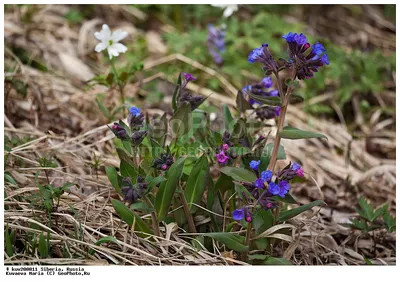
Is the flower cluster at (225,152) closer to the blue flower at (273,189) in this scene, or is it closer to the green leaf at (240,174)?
the green leaf at (240,174)

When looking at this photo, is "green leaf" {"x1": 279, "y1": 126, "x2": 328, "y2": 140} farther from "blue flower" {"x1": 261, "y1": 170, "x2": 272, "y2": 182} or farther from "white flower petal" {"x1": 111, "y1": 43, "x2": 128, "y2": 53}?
"white flower petal" {"x1": 111, "y1": 43, "x2": 128, "y2": 53}

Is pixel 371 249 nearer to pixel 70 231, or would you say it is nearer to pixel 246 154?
pixel 246 154

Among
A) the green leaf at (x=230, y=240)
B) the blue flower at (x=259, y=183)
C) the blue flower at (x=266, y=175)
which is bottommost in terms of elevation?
the green leaf at (x=230, y=240)

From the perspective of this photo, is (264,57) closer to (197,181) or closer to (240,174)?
(240,174)

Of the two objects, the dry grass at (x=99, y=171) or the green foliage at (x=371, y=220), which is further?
the green foliage at (x=371, y=220)

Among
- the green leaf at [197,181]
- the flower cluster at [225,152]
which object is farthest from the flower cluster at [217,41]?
the green leaf at [197,181]
